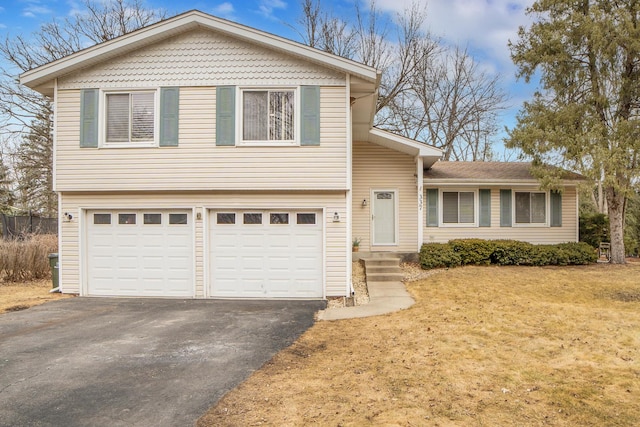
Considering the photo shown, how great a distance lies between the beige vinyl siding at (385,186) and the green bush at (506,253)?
3.60 feet

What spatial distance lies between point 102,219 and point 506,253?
12287 millimetres

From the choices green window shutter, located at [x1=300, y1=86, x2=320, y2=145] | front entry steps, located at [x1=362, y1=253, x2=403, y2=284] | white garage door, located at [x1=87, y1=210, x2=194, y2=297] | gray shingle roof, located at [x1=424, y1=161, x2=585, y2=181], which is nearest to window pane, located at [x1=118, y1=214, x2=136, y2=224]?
white garage door, located at [x1=87, y1=210, x2=194, y2=297]

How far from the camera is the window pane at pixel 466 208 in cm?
1448

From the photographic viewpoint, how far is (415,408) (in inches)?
145

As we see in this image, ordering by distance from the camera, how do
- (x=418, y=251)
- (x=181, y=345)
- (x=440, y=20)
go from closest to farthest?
(x=181, y=345) < (x=418, y=251) < (x=440, y=20)

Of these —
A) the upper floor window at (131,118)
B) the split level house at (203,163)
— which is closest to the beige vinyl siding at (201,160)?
the split level house at (203,163)

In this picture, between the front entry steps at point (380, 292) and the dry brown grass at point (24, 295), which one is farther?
the dry brown grass at point (24, 295)

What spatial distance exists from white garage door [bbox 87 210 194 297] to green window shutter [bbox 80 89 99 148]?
172cm

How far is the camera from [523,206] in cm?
1459

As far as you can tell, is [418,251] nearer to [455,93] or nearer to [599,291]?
[599,291]

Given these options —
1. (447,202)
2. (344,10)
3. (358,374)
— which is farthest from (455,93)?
(358,374)

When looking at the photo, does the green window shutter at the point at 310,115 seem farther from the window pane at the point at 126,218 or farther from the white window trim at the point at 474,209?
the white window trim at the point at 474,209

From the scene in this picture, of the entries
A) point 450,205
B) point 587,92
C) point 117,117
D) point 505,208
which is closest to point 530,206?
point 505,208

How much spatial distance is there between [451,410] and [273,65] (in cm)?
809
